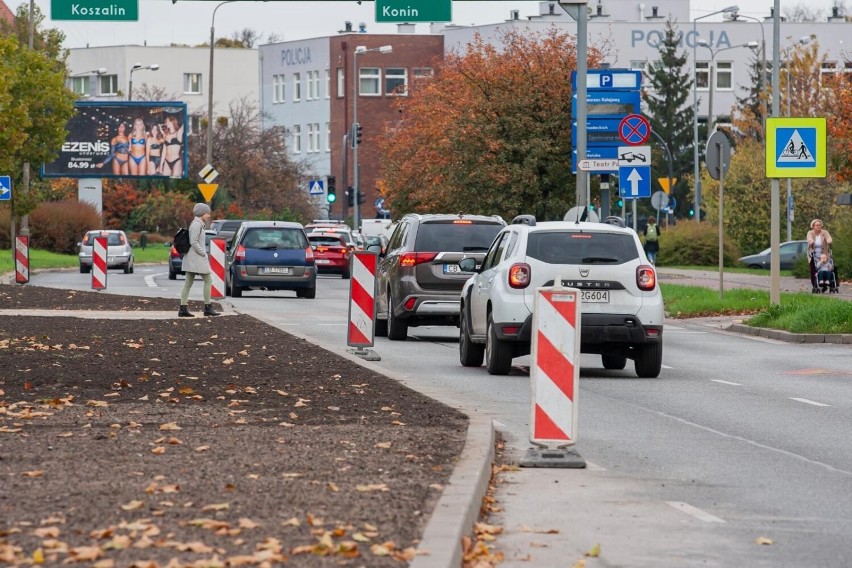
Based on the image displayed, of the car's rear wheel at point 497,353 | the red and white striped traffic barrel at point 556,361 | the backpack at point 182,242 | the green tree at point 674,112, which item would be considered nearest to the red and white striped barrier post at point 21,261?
the backpack at point 182,242

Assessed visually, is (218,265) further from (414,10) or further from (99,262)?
(414,10)

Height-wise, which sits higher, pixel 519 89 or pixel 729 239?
pixel 519 89

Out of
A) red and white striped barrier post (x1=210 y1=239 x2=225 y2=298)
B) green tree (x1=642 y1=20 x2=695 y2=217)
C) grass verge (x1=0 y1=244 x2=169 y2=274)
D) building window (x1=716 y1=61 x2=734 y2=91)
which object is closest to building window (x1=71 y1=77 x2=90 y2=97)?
green tree (x1=642 y1=20 x2=695 y2=217)

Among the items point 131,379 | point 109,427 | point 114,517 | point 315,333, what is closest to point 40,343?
point 131,379

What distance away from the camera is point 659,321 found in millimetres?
17672

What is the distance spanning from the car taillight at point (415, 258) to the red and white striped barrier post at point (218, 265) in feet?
33.2

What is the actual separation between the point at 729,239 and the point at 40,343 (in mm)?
46699

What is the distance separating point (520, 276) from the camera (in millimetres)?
17578

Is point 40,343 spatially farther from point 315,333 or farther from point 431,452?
point 431,452

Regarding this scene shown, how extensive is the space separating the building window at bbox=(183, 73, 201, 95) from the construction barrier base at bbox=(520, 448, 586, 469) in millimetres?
111285

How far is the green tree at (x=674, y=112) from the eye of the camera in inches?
4176

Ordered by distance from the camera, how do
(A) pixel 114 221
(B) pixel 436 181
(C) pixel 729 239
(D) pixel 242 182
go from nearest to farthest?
(B) pixel 436 181
(C) pixel 729 239
(A) pixel 114 221
(D) pixel 242 182

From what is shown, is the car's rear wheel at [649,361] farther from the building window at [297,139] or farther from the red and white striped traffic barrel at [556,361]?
the building window at [297,139]

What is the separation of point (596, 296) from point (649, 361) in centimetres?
99
